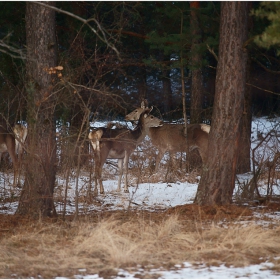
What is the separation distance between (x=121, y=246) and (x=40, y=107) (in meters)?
2.86

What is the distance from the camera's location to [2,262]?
257 inches

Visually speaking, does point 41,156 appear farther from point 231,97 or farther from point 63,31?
point 63,31

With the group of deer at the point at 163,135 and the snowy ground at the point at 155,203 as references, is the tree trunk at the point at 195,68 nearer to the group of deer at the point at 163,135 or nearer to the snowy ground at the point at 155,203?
the group of deer at the point at 163,135

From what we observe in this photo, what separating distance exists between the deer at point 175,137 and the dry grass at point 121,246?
734cm

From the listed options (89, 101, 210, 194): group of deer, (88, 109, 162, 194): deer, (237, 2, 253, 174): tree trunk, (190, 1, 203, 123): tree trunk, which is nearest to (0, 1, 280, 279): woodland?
(88, 109, 162, 194): deer

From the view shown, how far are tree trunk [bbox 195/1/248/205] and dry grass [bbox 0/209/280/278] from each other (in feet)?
4.58

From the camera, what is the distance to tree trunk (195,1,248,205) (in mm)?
9422

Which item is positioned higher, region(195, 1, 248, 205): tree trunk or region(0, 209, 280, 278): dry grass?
region(195, 1, 248, 205): tree trunk

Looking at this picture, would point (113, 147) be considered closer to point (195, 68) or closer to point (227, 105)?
point (195, 68)

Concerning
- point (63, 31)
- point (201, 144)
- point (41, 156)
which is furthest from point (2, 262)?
point (63, 31)

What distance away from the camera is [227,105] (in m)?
9.45

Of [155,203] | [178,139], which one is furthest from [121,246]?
[178,139]

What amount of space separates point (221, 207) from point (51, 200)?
2.54 metres

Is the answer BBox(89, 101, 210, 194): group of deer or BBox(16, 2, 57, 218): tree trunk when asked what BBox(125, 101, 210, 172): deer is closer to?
BBox(89, 101, 210, 194): group of deer
